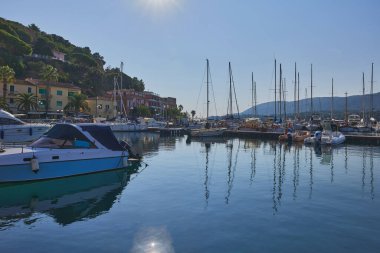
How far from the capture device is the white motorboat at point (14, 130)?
38.9 m

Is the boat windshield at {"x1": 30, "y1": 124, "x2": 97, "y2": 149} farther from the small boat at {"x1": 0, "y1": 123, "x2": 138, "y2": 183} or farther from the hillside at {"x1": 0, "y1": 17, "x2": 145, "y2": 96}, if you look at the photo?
the hillside at {"x1": 0, "y1": 17, "x2": 145, "y2": 96}

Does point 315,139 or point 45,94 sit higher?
point 45,94

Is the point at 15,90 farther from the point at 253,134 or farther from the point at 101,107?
the point at 253,134

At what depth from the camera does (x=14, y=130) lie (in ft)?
130

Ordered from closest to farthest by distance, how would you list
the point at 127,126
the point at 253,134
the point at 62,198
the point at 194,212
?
the point at 194,212
the point at 62,198
the point at 253,134
the point at 127,126

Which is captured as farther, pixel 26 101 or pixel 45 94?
pixel 45 94

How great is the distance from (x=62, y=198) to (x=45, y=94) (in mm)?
73548

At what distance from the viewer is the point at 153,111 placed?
131750 millimetres

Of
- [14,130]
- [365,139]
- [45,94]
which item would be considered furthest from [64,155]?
[45,94]

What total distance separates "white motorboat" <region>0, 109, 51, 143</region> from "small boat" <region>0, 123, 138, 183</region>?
772 inches

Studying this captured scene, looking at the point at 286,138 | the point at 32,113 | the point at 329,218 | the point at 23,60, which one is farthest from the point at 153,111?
the point at 329,218

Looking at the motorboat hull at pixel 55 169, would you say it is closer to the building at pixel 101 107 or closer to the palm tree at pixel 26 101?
the palm tree at pixel 26 101

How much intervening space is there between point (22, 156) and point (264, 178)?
51.5 ft

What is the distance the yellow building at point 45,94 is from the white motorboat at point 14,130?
33653 mm
